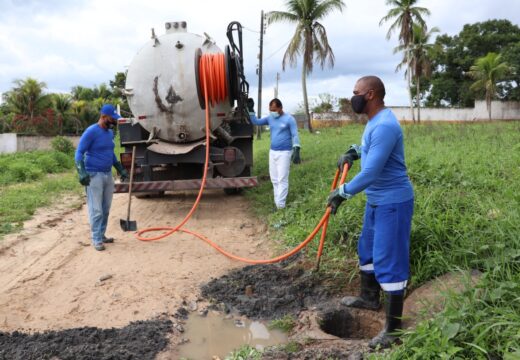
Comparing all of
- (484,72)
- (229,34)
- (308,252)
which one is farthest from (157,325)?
(484,72)

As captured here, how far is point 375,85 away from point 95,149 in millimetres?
3616

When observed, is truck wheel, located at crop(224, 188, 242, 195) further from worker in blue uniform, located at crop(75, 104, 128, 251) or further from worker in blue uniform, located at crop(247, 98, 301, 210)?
worker in blue uniform, located at crop(75, 104, 128, 251)

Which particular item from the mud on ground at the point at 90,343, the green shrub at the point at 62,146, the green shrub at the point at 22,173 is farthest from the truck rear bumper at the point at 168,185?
the green shrub at the point at 62,146

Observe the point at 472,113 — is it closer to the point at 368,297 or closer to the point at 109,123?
the point at 109,123

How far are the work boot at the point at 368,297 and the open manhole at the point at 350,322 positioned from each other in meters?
0.04

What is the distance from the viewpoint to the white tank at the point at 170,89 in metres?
6.51

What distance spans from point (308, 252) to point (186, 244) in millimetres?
1651

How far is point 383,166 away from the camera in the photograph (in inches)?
120

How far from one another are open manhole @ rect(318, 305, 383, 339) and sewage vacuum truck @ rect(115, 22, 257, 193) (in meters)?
3.55

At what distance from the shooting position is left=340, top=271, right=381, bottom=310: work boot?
3619mm

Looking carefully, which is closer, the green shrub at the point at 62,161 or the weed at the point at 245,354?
the weed at the point at 245,354

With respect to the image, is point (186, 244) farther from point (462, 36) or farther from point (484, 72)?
point (462, 36)

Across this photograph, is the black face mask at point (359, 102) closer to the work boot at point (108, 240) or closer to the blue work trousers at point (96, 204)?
the blue work trousers at point (96, 204)

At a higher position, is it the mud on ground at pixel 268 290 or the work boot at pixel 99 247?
the work boot at pixel 99 247
